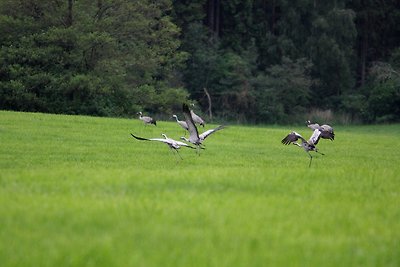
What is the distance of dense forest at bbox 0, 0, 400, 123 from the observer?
4028 centimetres

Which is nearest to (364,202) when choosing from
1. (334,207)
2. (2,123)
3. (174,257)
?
(334,207)

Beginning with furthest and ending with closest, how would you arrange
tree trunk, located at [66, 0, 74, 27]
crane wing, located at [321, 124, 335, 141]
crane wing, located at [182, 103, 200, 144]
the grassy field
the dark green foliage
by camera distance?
tree trunk, located at [66, 0, 74, 27], the dark green foliage, crane wing, located at [321, 124, 335, 141], crane wing, located at [182, 103, 200, 144], the grassy field

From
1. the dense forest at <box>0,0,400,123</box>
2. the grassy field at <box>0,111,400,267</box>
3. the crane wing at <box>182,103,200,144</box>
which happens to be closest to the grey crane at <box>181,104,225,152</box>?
the crane wing at <box>182,103,200,144</box>

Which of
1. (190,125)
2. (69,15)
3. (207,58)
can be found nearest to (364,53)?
(207,58)

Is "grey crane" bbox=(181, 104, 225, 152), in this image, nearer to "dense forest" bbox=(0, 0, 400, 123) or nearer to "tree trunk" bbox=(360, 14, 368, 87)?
"dense forest" bbox=(0, 0, 400, 123)

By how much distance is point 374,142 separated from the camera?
30.4 metres

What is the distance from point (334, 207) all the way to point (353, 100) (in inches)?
1954

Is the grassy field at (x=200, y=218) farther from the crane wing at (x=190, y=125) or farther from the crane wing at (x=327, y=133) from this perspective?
the crane wing at (x=327, y=133)

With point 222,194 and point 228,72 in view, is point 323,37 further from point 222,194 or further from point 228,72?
point 222,194

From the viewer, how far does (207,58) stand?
55.5 metres

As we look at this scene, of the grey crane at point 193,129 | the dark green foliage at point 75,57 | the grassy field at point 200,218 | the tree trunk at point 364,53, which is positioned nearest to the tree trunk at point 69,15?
the dark green foliage at point 75,57

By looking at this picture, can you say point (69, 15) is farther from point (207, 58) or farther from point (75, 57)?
point (207, 58)

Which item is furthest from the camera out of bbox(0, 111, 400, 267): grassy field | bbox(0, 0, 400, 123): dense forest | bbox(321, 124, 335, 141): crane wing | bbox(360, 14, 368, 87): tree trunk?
bbox(360, 14, 368, 87): tree trunk

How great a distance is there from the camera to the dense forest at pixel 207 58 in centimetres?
4028
